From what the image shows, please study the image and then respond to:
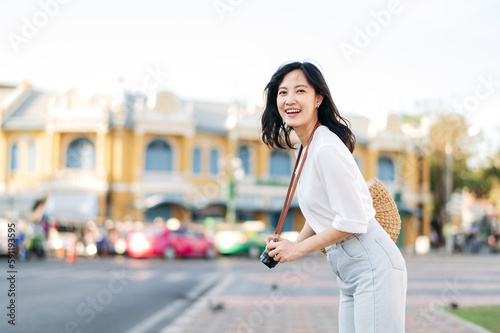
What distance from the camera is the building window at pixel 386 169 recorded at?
47.8m

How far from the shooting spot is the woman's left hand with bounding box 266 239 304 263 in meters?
2.72

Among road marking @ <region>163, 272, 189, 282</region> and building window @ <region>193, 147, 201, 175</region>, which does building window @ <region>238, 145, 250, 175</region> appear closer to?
building window @ <region>193, 147, 201, 175</region>

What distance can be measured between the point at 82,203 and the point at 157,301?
27136 millimetres

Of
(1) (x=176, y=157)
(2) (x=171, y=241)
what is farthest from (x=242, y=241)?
(1) (x=176, y=157)

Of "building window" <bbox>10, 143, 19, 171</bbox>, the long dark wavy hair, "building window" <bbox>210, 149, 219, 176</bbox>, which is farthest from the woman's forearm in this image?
"building window" <bbox>10, 143, 19, 171</bbox>

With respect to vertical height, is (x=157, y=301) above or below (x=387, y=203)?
below

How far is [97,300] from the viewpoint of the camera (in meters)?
11.4

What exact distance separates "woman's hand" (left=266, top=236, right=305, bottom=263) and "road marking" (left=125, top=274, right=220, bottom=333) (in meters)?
6.00

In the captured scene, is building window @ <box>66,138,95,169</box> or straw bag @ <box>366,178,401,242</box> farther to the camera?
building window @ <box>66,138,95,169</box>

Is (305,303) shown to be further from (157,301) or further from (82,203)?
(82,203)

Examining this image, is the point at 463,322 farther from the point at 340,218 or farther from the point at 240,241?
the point at 240,241

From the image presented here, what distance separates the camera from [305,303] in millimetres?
11141

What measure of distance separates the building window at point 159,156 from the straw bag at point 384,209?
38.2 meters

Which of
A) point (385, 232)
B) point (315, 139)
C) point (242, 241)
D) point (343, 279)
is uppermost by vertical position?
point (315, 139)
